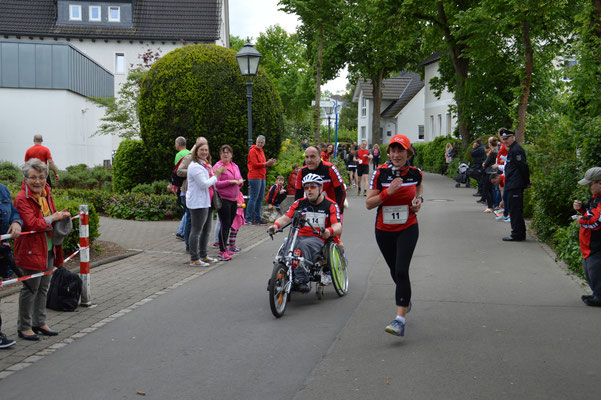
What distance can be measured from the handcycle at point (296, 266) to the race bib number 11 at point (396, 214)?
1292mm

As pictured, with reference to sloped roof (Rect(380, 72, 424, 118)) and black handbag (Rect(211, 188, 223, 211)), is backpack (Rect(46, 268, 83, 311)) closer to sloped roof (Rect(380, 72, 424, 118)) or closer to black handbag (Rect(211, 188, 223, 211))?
black handbag (Rect(211, 188, 223, 211))

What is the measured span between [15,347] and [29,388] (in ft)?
4.30

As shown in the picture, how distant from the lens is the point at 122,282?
31.2ft

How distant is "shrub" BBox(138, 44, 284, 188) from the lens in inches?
686

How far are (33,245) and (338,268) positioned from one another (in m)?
3.48

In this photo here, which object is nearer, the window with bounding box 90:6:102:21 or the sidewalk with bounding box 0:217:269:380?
the sidewalk with bounding box 0:217:269:380

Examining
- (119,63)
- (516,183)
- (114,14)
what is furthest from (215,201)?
(114,14)

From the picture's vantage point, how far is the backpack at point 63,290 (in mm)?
7727

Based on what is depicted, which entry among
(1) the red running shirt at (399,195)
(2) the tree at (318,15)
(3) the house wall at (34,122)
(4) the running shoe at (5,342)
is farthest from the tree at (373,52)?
(4) the running shoe at (5,342)

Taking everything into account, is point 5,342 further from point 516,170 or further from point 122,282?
point 516,170

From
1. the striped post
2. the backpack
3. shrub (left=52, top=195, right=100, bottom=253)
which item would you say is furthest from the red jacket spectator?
the backpack

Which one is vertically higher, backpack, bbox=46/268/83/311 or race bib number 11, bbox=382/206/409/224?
race bib number 11, bbox=382/206/409/224

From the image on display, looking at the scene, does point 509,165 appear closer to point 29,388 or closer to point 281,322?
point 281,322

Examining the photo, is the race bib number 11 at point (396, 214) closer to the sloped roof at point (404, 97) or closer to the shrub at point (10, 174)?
the shrub at point (10, 174)
